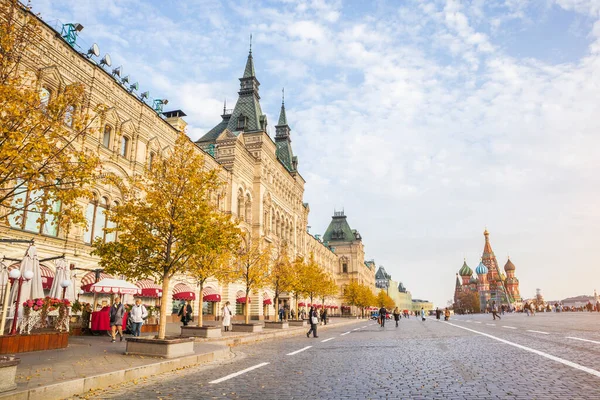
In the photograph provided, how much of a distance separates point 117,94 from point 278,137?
44.5 m

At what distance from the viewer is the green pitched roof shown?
110125mm

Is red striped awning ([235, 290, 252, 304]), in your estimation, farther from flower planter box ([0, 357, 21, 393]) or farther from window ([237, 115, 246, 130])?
flower planter box ([0, 357, 21, 393])

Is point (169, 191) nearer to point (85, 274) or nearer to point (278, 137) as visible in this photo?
point (85, 274)

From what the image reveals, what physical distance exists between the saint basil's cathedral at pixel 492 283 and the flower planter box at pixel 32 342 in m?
164

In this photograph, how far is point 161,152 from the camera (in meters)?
30.9

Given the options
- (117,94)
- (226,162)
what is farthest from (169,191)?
(226,162)

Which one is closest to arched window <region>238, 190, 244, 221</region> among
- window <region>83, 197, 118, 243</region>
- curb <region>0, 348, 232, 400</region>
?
window <region>83, 197, 118, 243</region>

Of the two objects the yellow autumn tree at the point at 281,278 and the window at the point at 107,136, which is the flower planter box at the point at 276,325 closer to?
the yellow autumn tree at the point at 281,278

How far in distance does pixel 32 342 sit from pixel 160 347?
4.24m

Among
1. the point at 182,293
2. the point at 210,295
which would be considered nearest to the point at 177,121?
the point at 182,293

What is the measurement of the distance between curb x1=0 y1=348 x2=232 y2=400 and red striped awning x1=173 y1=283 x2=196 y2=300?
68.4ft

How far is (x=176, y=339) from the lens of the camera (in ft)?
39.5

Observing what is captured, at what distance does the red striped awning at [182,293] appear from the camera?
3187cm

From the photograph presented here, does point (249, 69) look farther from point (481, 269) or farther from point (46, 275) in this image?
point (481, 269)
